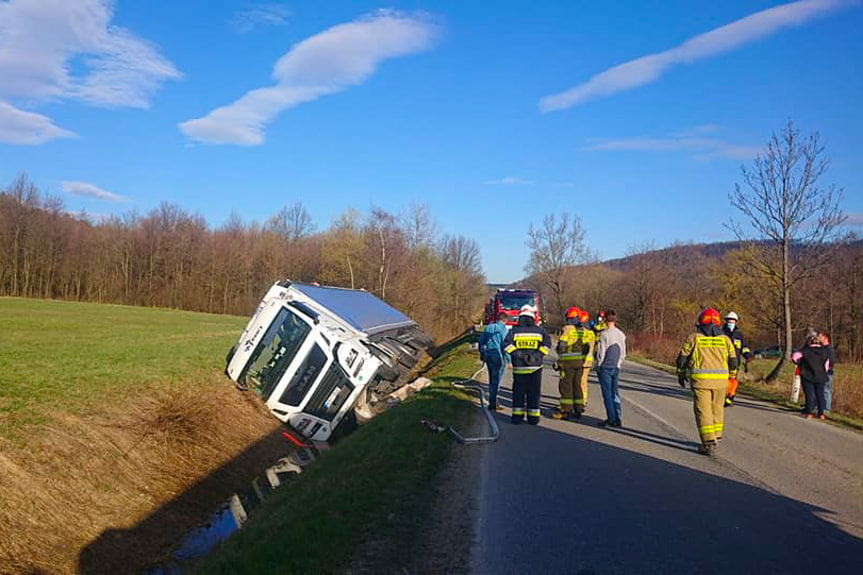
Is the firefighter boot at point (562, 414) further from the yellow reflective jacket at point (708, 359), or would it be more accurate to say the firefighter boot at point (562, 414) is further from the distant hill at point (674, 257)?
the distant hill at point (674, 257)

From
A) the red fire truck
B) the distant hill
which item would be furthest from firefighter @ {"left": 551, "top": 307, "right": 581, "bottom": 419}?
the distant hill

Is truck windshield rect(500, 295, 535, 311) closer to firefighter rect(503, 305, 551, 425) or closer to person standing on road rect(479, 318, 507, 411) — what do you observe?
person standing on road rect(479, 318, 507, 411)

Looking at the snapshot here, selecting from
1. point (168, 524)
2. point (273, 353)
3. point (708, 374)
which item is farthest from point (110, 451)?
point (708, 374)

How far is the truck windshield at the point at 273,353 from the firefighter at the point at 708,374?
631 centimetres

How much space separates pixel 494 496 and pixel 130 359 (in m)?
13.7

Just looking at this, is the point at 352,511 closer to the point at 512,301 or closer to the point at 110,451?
the point at 110,451

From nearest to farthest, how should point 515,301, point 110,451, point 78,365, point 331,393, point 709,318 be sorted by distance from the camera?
point 709,318
point 110,451
point 331,393
point 78,365
point 515,301

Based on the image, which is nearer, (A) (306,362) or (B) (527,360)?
(B) (527,360)

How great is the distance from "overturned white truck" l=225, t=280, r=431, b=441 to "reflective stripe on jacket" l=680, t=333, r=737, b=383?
5.07 metres

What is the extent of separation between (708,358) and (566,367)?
9.18 feet

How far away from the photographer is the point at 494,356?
1170 cm

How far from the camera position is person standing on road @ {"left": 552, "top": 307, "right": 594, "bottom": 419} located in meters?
10.5

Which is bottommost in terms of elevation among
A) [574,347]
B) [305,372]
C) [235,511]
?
[235,511]

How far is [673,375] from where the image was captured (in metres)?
20.7
